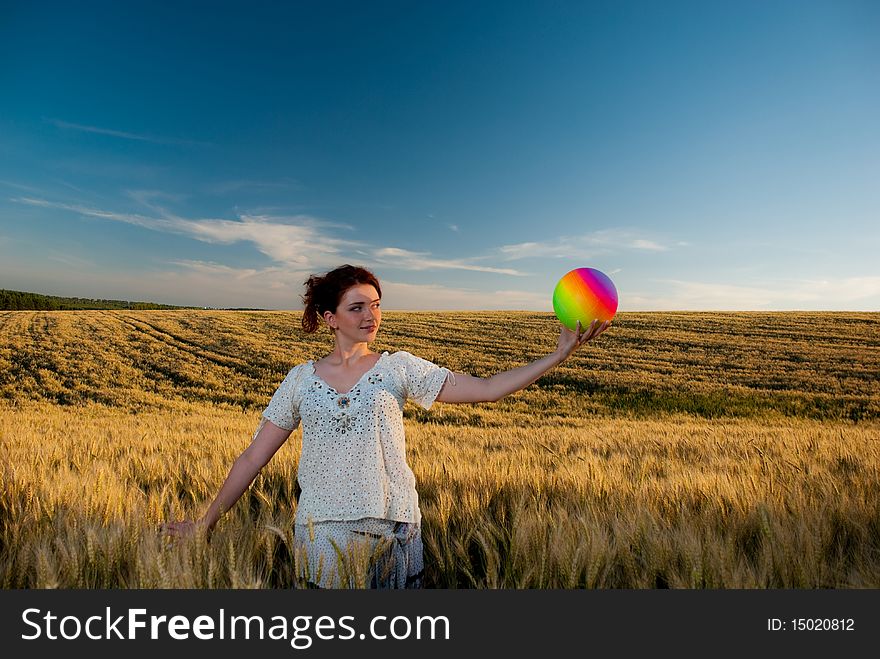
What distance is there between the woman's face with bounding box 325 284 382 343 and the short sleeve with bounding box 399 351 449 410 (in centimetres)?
24

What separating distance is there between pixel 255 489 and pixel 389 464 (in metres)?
1.46

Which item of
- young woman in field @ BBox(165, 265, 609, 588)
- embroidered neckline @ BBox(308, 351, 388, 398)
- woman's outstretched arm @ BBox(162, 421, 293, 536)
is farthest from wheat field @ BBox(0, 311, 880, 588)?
embroidered neckline @ BBox(308, 351, 388, 398)

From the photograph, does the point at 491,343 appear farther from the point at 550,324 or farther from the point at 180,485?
the point at 180,485

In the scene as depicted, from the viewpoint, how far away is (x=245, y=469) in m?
2.55

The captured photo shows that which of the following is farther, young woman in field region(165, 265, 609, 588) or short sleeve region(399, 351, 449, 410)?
short sleeve region(399, 351, 449, 410)

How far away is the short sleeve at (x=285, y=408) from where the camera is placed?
2.54m

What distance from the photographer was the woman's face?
2.58m

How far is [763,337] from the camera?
32188 millimetres

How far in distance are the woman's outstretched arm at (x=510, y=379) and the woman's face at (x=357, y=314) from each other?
0.46m

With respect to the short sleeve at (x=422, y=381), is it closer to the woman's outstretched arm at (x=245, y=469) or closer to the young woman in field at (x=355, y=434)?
the young woman in field at (x=355, y=434)

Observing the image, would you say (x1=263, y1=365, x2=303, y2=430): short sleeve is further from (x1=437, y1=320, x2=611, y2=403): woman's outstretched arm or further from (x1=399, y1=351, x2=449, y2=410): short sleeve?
(x1=437, y1=320, x2=611, y2=403): woman's outstretched arm

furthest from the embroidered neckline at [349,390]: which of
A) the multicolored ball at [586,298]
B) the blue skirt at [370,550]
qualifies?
the multicolored ball at [586,298]

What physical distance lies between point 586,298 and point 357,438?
50.3 inches

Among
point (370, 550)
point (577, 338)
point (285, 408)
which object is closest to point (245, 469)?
point (285, 408)
